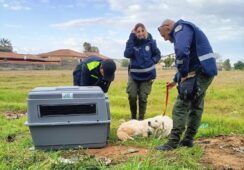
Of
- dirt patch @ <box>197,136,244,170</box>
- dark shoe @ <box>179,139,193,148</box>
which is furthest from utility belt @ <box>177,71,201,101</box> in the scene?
dirt patch @ <box>197,136,244,170</box>

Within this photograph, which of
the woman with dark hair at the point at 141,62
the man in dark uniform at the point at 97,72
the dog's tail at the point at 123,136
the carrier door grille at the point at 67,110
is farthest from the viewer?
the woman with dark hair at the point at 141,62

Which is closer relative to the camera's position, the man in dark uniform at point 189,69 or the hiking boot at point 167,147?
the man in dark uniform at point 189,69

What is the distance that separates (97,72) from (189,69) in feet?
5.62

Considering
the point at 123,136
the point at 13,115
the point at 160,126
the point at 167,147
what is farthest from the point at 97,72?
the point at 13,115

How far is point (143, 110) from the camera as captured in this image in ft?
28.3

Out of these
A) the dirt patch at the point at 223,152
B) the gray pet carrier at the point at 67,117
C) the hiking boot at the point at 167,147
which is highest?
the gray pet carrier at the point at 67,117

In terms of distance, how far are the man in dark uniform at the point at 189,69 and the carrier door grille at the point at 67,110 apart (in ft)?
3.68

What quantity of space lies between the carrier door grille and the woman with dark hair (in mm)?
2388

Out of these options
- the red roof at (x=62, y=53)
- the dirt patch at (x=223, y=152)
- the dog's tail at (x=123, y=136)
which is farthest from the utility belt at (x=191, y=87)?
the red roof at (x=62, y=53)

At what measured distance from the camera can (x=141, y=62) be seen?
27.6 feet

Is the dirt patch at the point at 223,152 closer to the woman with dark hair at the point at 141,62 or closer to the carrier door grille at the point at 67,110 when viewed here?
the carrier door grille at the point at 67,110

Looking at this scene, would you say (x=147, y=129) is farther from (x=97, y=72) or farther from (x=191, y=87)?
(x=191, y=87)

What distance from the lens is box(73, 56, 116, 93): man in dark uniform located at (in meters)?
6.74

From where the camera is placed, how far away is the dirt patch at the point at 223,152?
5296mm
